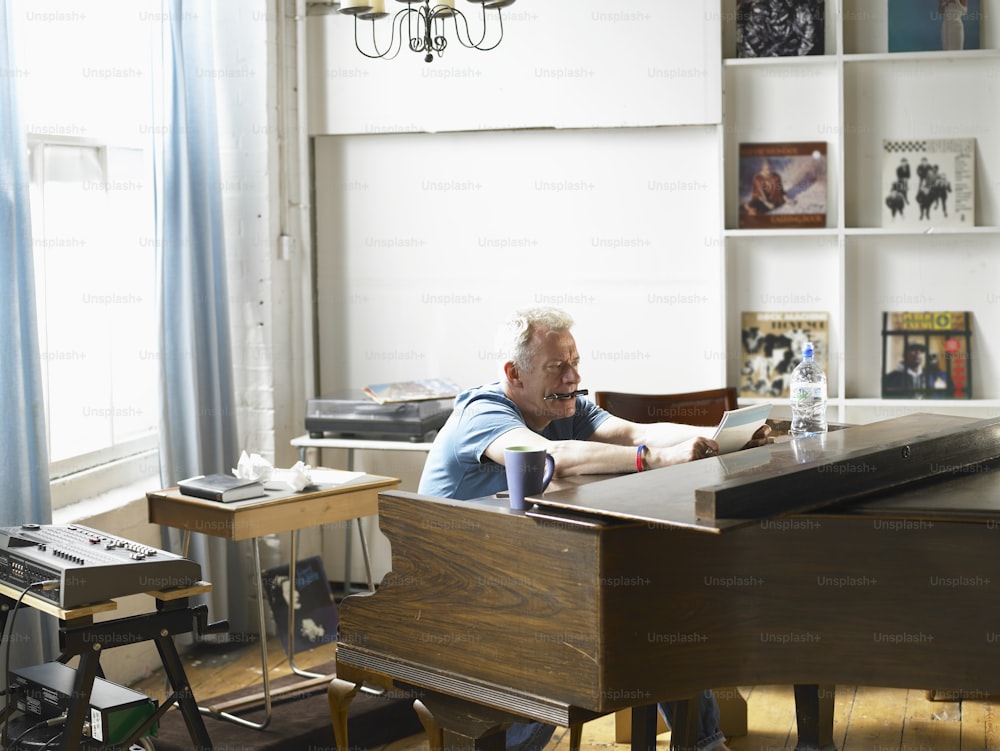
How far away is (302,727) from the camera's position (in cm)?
325

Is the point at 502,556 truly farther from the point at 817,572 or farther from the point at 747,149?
the point at 747,149

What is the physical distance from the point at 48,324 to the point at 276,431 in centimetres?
101

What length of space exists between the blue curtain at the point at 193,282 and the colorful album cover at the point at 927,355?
2.35 meters

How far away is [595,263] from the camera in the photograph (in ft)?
14.3

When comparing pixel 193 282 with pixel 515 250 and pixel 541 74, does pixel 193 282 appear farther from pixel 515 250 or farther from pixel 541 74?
pixel 541 74

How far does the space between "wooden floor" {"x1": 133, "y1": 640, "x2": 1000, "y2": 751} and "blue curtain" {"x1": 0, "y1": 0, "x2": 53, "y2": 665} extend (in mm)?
857

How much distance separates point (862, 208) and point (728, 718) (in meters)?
1.91

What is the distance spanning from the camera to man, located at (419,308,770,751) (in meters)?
2.62

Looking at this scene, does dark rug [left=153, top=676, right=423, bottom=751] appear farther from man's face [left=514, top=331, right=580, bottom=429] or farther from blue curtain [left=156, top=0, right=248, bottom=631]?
man's face [left=514, top=331, right=580, bottom=429]

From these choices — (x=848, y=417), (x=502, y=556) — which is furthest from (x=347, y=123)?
(x=502, y=556)

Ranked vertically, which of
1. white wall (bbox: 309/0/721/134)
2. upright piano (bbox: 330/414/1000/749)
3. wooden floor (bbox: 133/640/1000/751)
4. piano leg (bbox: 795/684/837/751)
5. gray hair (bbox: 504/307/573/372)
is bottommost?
wooden floor (bbox: 133/640/1000/751)

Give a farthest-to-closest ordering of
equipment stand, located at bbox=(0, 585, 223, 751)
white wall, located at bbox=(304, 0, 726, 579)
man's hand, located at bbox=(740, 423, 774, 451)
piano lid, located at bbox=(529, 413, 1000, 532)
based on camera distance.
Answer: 1. white wall, located at bbox=(304, 0, 726, 579)
2. man's hand, located at bbox=(740, 423, 774, 451)
3. equipment stand, located at bbox=(0, 585, 223, 751)
4. piano lid, located at bbox=(529, 413, 1000, 532)

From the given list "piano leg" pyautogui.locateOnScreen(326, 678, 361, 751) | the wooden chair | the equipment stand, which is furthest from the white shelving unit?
the equipment stand

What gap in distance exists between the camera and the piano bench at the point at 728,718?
3.31 m
